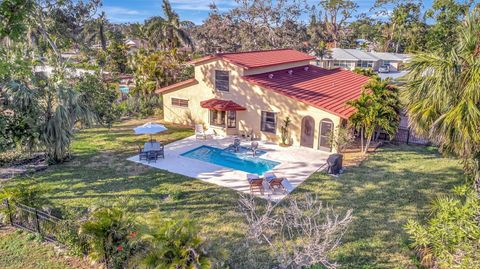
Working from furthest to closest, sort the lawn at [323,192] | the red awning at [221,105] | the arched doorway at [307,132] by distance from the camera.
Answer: the red awning at [221,105] < the arched doorway at [307,132] < the lawn at [323,192]

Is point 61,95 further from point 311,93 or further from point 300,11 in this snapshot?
point 300,11

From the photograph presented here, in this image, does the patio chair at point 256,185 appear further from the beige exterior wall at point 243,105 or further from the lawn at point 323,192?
the beige exterior wall at point 243,105

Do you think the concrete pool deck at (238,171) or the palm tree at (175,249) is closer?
the palm tree at (175,249)

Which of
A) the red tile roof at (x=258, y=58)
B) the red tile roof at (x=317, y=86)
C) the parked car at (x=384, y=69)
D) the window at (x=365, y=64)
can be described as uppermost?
the window at (x=365, y=64)

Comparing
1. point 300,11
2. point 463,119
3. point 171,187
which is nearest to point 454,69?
point 463,119

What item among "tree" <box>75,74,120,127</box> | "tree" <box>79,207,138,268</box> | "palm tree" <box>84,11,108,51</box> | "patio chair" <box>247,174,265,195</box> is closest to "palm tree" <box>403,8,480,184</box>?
"patio chair" <box>247,174,265,195</box>

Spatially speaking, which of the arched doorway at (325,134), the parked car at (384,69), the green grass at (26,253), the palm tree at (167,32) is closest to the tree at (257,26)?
the palm tree at (167,32)
